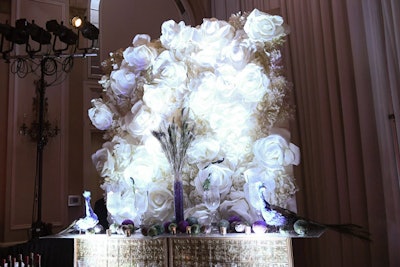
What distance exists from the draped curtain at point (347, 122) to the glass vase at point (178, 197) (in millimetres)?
838

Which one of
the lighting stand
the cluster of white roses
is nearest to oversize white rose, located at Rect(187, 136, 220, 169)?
the cluster of white roses

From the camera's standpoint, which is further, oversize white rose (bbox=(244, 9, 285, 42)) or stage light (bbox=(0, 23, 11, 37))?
stage light (bbox=(0, 23, 11, 37))

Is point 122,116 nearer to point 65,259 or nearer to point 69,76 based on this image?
point 65,259

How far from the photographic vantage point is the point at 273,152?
146cm

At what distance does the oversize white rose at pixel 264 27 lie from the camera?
5.17 feet

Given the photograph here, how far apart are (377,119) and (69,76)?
9.88 ft

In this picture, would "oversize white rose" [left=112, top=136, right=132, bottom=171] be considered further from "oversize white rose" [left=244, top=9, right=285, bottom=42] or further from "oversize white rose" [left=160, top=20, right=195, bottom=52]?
"oversize white rose" [left=244, top=9, right=285, bottom=42]

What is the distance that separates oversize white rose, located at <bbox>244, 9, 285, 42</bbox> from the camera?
158 cm

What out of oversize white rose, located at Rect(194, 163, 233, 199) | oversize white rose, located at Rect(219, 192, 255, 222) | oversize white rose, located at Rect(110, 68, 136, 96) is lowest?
oversize white rose, located at Rect(219, 192, 255, 222)

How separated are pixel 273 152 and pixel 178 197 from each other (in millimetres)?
419

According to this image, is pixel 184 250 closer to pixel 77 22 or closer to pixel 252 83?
pixel 252 83

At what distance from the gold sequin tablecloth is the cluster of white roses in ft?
0.46

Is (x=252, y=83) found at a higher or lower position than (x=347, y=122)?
higher

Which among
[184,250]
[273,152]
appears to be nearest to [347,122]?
[273,152]
